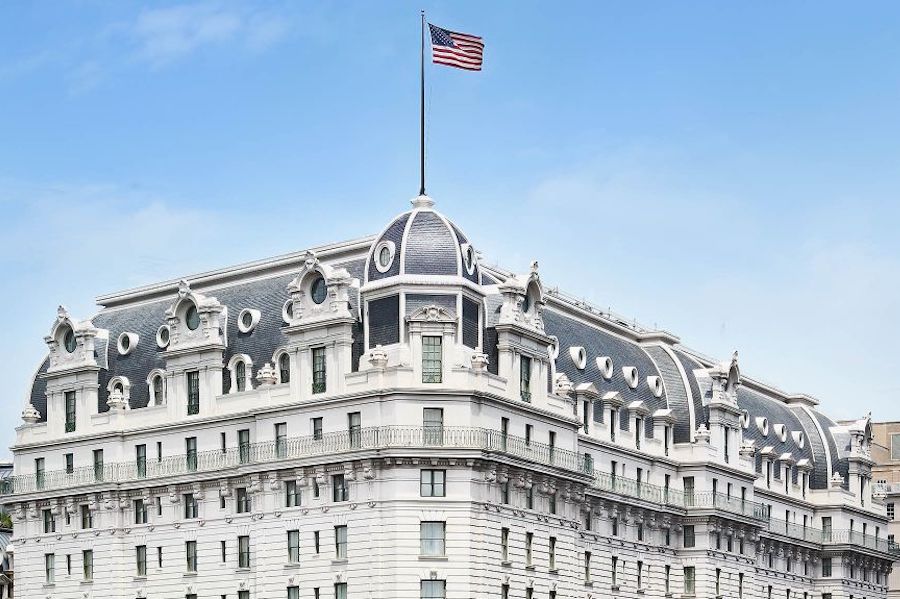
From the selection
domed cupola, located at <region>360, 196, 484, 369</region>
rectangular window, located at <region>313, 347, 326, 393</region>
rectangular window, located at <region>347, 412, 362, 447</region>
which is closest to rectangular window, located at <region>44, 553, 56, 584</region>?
rectangular window, located at <region>313, 347, 326, 393</region>

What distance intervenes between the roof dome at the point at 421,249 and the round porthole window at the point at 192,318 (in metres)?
14.4

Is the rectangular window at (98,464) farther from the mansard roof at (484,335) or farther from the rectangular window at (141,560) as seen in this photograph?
the rectangular window at (141,560)

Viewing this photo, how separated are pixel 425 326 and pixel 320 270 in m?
8.63

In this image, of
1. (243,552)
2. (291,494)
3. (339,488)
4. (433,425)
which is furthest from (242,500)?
(433,425)

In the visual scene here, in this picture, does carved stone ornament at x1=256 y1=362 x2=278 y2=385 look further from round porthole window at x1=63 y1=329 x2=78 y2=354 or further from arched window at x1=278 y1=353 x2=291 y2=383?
round porthole window at x1=63 y1=329 x2=78 y2=354

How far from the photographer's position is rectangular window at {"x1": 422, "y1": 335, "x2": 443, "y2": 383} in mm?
118750

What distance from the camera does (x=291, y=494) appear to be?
12238 centimetres

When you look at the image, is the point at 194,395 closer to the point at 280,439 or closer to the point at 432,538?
the point at 280,439

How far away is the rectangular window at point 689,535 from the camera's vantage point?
5802 inches

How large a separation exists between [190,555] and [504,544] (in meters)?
21.5

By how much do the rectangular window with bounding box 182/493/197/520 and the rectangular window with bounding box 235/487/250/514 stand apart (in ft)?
12.4

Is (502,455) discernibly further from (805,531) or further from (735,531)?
(805,531)

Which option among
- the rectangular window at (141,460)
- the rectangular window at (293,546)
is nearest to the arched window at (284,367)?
the rectangular window at (293,546)

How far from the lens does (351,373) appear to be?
394 ft
